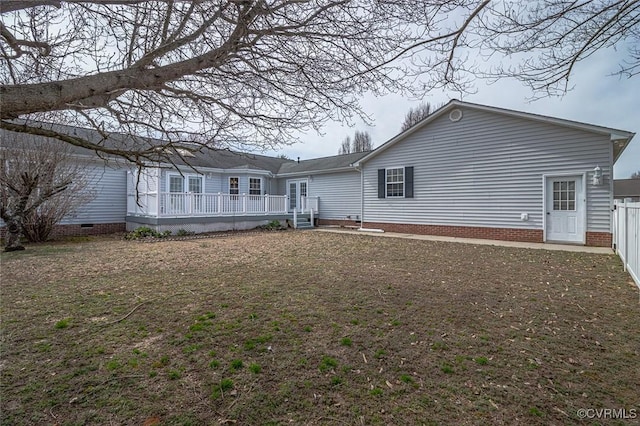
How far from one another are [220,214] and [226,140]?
10.5 metres

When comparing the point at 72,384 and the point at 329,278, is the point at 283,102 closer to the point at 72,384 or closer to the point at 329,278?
the point at 329,278

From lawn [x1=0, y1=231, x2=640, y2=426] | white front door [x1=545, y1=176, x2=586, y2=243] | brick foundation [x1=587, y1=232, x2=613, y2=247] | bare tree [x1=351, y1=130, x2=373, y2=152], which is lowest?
lawn [x1=0, y1=231, x2=640, y2=426]

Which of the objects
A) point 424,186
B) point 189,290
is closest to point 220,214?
point 424,186

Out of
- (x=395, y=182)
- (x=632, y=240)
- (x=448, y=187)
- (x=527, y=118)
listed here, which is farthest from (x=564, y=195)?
(x=395, y=182)

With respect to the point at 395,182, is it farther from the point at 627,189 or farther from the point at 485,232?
the point at 627,189

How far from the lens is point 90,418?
2246mm

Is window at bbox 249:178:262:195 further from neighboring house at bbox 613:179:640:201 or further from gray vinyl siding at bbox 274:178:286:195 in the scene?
neighboring house at bbox 613:179:640:201

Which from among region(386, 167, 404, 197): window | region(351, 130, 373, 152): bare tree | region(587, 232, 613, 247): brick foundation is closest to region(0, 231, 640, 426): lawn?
region(587, 232, 613, 247): brick foundation

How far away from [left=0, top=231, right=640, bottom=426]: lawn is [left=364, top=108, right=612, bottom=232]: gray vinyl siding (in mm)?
5087

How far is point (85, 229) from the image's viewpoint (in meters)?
13.5

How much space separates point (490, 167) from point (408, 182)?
3.20m

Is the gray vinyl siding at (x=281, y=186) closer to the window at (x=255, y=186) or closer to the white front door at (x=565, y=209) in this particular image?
the window at (x=255, y=186)

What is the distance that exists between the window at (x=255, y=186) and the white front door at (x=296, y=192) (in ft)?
6.77

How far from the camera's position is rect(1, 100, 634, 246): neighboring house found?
10086 millimetres
